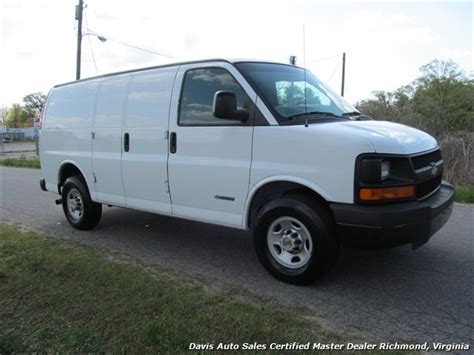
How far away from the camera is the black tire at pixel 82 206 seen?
6.16m

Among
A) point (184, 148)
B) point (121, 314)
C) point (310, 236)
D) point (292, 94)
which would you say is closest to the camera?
point (121, 314)

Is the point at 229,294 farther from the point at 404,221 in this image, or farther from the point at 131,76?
the point at 131,76

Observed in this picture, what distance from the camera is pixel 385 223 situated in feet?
11.4

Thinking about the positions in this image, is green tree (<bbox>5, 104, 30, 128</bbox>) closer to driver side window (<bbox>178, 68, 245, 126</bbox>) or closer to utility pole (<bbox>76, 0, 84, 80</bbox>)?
utility pole (<bbox>76, 0, 84, 80</bbox>)

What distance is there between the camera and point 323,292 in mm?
3836

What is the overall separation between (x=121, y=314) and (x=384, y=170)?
2.48m

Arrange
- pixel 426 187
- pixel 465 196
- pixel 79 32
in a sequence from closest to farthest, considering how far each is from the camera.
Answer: pixel 426 187 < pixel 465 196 < pixel 79 32

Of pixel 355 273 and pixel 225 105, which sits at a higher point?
pixel 225 105

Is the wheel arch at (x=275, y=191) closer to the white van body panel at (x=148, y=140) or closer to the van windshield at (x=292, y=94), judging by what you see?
the van windshield at (x=292, y=94)

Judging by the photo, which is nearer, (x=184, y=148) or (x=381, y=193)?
Answer: (x=381, y=193)

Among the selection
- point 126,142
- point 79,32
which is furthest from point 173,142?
point 79,32

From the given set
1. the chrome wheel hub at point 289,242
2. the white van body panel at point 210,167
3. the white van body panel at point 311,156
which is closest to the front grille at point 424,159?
the white van body panel at point 311,156

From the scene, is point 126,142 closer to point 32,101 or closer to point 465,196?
point 465,196

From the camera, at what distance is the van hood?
353 centimetres
